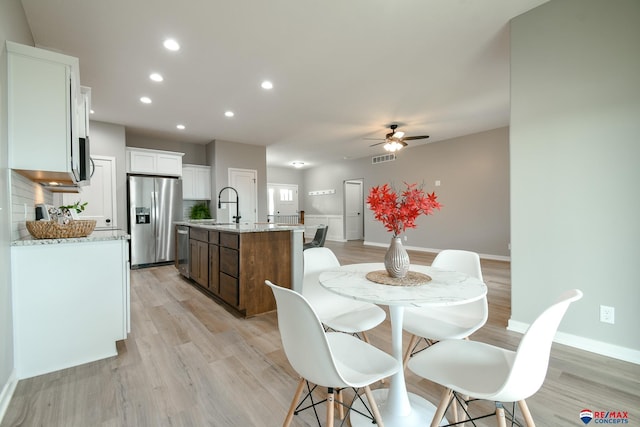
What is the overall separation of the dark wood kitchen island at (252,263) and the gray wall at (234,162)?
11.0ft

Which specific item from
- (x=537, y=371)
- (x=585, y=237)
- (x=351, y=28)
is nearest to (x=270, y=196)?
(x=351, y=28)

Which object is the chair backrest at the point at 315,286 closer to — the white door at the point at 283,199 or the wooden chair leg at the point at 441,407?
the wooden chair leg at the point at 441,407

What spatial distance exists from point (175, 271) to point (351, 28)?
184 inches

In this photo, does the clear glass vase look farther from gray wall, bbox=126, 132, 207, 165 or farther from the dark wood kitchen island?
gray wall, bbox=126, 132, 207, 165

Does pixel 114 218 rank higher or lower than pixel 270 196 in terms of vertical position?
lower

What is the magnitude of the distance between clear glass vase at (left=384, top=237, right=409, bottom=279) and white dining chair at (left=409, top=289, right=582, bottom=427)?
37 cm

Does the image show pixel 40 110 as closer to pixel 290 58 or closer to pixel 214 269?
pixel 214 269

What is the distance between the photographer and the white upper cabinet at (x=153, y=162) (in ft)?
17.9

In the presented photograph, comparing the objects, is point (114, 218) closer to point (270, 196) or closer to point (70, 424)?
point (70, 424)

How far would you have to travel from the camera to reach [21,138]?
1.83 metres

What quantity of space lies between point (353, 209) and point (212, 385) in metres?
8.29

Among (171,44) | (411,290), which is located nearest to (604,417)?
(411,290)

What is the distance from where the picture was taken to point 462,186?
643 centimetres

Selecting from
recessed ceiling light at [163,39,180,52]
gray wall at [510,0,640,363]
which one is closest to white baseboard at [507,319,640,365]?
gray wall at [510,0,640,363]
